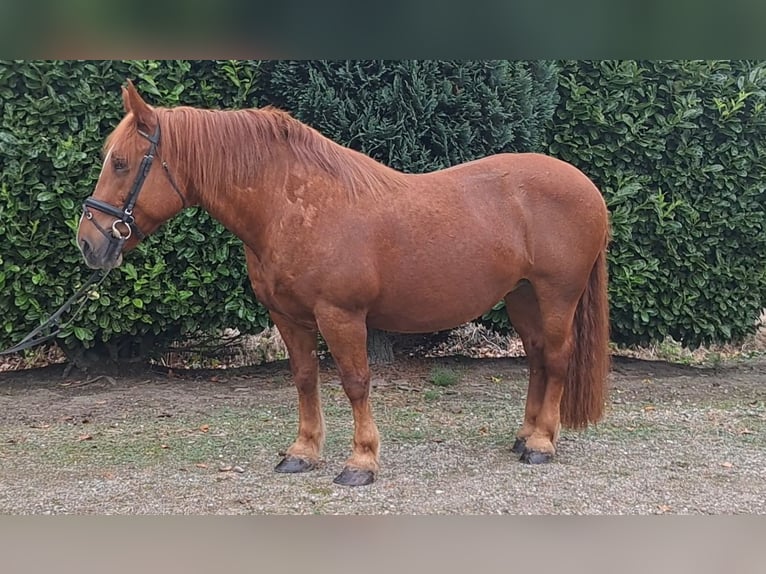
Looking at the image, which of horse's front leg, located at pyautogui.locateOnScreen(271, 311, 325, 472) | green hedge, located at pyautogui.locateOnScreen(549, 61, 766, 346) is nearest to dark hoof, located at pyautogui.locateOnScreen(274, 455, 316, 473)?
horse's front leg, located at pyautogui.locateOnScreen(271, 311, 325, 472)

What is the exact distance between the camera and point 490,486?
3.53m

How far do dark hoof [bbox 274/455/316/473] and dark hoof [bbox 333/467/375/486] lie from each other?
0.28 metres

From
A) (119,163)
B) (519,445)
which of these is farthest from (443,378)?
(119,163)

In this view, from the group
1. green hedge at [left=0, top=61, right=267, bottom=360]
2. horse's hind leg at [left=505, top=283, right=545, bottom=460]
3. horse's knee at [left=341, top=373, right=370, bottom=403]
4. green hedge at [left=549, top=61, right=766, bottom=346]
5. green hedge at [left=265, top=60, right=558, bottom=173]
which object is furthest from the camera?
green hedge at [left=549, top=61, right=766, bottom=346]

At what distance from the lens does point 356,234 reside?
11.0 feet

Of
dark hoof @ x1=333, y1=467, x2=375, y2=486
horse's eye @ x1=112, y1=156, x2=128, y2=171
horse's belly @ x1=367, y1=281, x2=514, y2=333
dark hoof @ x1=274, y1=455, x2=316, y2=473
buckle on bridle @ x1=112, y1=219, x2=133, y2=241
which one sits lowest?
dark hoof @ x1=274, y1=455, x2=316, y2=473

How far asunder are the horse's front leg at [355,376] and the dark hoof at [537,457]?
0.89 metres

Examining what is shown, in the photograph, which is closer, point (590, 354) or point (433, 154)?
point (590, 354)

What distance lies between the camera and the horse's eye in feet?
10.2

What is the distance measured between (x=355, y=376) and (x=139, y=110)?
163cm

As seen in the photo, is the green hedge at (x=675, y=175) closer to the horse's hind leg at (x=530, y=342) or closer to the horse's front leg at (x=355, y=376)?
the horse's hind leg at (x=530, y=342)

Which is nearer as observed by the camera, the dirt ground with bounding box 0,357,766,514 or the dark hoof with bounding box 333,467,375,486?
the dirt ground with bounding box 0,357,766,514

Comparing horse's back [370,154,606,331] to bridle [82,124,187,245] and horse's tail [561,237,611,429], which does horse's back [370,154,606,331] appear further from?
bridle [82,124,187,245]

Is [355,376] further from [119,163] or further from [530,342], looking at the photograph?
[119,163]
